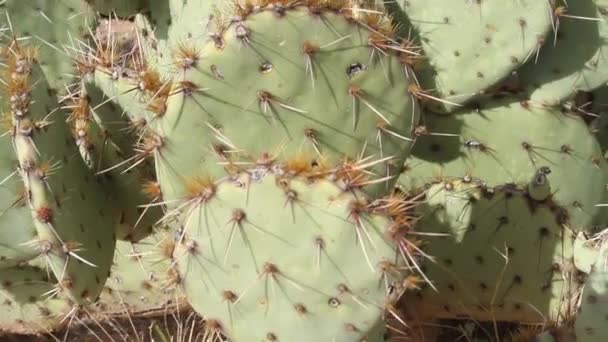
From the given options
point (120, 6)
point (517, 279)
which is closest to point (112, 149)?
point (120, 6)

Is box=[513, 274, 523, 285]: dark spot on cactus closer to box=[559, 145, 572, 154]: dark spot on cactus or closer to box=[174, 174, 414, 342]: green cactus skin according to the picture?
box=[559, 145, 572, 154]: dark spot on cactus

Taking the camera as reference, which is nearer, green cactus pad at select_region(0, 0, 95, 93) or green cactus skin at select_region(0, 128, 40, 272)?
green cactus skin at select_region(0, 128, 40, 272)

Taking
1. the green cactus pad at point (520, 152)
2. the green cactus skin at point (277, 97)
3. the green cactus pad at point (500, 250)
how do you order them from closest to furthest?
the green cactus skin at point (277, 97)
the green cactus pad at point (500, 250)
the green cactus pad at point (520, 152)

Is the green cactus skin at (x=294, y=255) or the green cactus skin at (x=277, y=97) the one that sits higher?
the green cactus skin at (x=277, y=97)

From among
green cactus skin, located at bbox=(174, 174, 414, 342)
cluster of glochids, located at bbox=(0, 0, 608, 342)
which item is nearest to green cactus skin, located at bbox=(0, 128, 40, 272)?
cluster of glochids, located at bbox=(0, 0, 608, 342)

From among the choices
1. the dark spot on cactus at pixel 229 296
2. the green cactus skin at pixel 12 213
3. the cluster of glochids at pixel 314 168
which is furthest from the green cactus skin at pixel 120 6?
the dark spot on cactus at pixel 229 296

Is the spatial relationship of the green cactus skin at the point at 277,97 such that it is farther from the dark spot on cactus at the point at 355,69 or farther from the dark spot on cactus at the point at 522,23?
the dark spot on cactus at the point at 522,23

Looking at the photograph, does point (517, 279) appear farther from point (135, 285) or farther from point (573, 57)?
point (135, 285)

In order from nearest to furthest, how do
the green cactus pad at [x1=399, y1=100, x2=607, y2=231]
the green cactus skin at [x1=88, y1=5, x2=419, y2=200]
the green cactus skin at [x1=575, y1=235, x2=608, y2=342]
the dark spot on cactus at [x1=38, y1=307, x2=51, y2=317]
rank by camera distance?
the green cactus skin at [x1=88, y1=5, x2=419, y2=200], the green cactus skin at [x1=575, y1=235, x2=608, y2=342], the green cactus pad at [x1=399, y1=100, x2=607, y2=231], the dark spot on cactus at [x1=38, y1=307, x2=51, y2=317]
